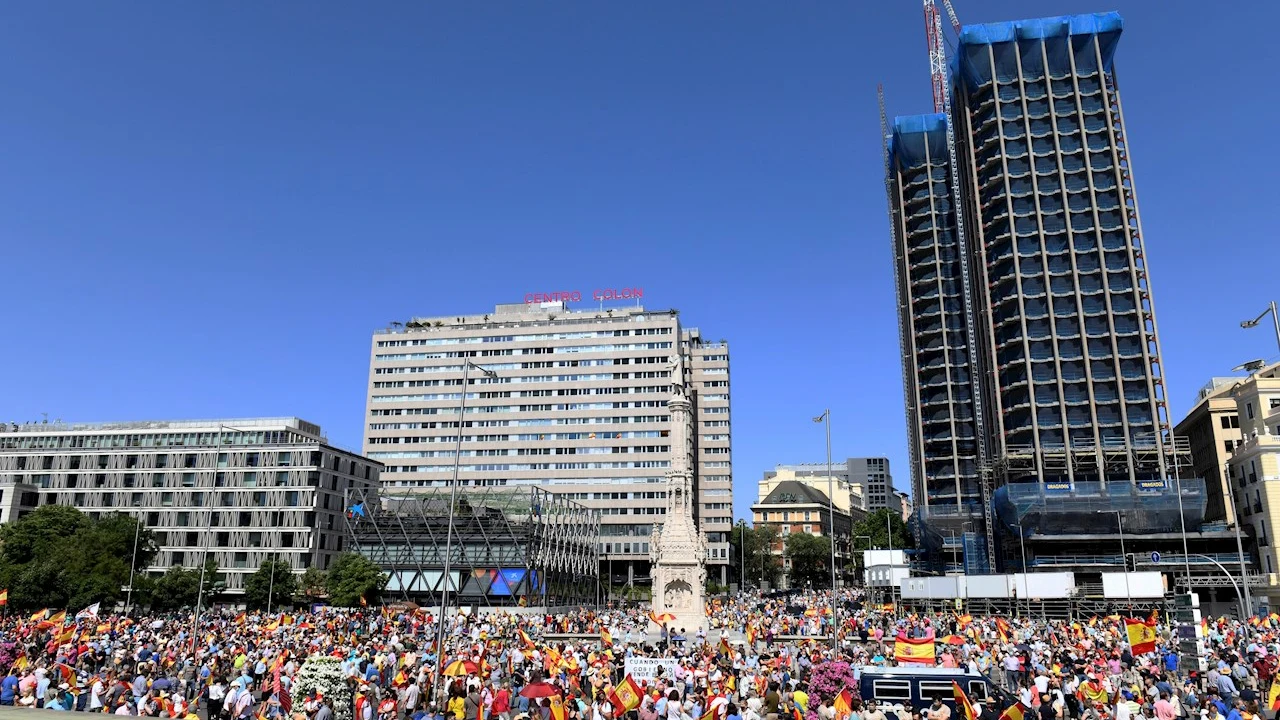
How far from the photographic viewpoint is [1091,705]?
2452 centimetres

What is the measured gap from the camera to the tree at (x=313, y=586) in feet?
288

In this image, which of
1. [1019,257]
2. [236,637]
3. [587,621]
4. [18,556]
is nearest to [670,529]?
[587,621]

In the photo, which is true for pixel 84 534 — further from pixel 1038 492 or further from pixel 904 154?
pixel 904 154

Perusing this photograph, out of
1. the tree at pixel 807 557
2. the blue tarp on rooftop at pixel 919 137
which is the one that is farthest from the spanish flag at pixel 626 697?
the tree at pixel 807 557

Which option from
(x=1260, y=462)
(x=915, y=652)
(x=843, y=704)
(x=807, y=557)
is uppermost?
(x=1260, y=462)

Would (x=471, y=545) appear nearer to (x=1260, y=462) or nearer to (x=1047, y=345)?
(x=1047, y=345)

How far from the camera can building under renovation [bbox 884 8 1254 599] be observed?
94000mm

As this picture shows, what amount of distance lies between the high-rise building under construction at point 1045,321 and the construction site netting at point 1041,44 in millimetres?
179

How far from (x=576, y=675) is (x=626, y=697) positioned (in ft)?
25.2

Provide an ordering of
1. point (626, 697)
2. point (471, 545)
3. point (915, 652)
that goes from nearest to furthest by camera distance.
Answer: point (626, 697) → point (915, 652) → point (471, 545)

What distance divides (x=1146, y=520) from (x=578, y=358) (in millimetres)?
82674

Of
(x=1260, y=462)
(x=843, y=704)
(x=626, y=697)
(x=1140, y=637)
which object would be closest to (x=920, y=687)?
A: (x=843, y=704)

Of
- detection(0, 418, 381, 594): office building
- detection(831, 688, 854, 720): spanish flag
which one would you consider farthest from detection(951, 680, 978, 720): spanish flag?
detection(0, 418, 381, 594): office building

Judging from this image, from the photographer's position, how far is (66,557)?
2680 inches
